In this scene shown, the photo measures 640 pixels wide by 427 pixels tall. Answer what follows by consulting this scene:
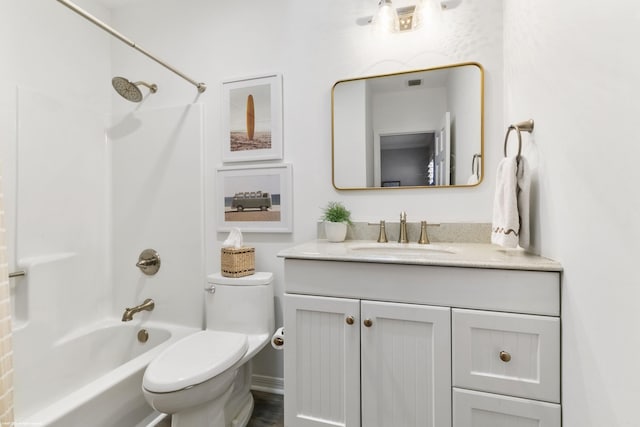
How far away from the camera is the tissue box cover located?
167cm

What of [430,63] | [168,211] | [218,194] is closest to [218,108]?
[218,194]

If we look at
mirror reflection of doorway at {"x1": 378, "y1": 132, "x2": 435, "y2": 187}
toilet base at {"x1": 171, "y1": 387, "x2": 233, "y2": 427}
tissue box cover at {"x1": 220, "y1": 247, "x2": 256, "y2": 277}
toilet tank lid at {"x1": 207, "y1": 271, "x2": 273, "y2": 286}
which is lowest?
toilet base at {"x1": 171, "y1": 387, "x2": 233, "y2": 427}

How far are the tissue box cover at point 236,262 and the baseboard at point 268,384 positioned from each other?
69 cm

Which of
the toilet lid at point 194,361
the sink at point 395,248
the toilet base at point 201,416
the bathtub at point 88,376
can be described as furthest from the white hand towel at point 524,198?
the bathtub at point 88,376

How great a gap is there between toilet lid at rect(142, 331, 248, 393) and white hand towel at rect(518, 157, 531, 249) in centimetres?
127

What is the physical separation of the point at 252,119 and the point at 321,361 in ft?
4.70

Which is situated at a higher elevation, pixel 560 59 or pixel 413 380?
pixel 560 59

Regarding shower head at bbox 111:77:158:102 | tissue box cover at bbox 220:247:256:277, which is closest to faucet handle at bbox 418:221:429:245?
tissue box cover at bbox 220:247:256:277

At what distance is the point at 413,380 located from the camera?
110 cm

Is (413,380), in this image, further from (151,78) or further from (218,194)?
(151,78)

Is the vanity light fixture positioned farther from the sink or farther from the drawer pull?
the drawer pull

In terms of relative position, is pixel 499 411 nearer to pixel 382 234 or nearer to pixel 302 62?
→ pixel 382 234

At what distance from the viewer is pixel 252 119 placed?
6.16ft

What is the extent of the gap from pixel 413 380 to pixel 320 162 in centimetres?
119
